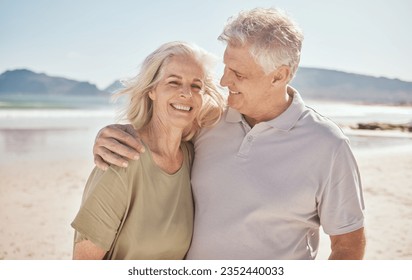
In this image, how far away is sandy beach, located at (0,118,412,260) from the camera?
4059 millimetres

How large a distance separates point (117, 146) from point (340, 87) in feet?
54.2

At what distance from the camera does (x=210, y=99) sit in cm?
219

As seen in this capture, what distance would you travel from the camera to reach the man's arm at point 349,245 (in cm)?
198

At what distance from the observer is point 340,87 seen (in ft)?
57.8

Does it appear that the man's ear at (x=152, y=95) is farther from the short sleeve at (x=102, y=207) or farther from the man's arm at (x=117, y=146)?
the short sleeve at (x=102, y=207)

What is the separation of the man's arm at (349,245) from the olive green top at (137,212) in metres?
0.56

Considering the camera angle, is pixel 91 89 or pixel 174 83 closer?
pixel 174 83

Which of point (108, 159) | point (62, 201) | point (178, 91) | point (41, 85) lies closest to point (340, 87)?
point (41, 85)

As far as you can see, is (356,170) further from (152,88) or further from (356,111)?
(356,111)

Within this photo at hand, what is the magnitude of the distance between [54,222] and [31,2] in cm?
197

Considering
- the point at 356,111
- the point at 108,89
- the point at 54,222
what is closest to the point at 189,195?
the point at 54,222

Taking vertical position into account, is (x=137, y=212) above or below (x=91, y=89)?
above

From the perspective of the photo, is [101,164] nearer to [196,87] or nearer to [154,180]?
[154,180]

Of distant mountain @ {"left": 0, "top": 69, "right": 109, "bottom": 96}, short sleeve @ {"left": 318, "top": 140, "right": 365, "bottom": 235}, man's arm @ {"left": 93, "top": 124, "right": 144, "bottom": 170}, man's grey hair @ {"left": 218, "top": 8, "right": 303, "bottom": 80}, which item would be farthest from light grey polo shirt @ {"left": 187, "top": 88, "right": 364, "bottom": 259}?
distant mountain @ {"left": 0, "top": 69, "right": 109, "bottom": 96}
